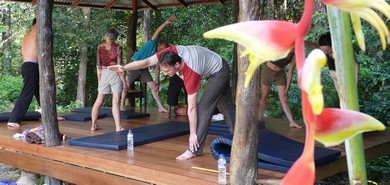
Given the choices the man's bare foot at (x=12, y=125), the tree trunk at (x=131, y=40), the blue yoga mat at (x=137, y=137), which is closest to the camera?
the blue yoga mat at (x=137, y=137)

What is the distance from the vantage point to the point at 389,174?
5965 millimetres

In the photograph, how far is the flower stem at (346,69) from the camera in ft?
0.99

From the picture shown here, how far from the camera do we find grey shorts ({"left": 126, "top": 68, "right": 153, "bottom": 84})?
7184mm

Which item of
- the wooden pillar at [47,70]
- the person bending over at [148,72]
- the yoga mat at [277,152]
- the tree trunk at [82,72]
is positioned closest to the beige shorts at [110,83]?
the wooden pillar at [47,70]

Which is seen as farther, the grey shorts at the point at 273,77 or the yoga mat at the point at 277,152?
the grey shorts at the point at 273,77

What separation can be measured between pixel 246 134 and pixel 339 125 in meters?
2.70

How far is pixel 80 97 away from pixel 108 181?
771 cm

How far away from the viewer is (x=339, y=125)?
27cm

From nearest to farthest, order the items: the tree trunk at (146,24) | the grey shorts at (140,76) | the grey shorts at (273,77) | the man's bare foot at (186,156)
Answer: the man's bare foot at (186,156), the grey shorts at (273,77), the grey shorts at (140,76), the tree trunk at (146,24)

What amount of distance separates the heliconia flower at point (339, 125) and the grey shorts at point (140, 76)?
6949 millimetres

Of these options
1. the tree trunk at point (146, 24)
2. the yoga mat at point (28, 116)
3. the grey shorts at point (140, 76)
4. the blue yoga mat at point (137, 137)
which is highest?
the tree trunk at point (146, 24)

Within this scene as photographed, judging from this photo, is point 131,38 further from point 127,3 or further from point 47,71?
point 47,71

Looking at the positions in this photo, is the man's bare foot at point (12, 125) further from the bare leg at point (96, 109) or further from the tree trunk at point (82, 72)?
the tree trunk at point (82, 72)

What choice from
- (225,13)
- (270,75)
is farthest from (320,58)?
(225,13)
